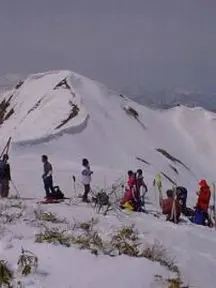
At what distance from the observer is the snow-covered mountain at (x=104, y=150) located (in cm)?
945

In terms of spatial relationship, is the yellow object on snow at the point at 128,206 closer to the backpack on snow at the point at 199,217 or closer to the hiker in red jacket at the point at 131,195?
the hiker in red jacket at the point at 131,195

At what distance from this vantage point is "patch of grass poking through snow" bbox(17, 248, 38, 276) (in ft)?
26.8

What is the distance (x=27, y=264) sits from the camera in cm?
827

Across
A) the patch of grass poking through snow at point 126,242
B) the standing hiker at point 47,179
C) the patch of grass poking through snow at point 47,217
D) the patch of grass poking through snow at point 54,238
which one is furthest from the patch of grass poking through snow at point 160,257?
the standing hiker at point 47,179

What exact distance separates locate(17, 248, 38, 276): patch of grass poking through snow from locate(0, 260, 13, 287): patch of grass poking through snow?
166 millimetres

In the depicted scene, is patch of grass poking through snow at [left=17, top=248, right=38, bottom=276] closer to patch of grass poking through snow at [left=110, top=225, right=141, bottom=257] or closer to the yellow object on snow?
patch of grass poking through snow at [left=110, top=225, right=141, bottom=257]

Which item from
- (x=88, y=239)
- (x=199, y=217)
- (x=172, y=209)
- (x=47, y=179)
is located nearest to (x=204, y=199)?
(x=199, y=217)

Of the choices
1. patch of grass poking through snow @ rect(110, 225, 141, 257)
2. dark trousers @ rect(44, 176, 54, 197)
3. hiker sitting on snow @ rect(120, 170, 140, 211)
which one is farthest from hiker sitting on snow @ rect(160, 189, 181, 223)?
patch of grass poking through snow @ rect(110, 225, 141, 257)

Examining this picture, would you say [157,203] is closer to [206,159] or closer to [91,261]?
[91,261]

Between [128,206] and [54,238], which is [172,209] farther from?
[54,238]

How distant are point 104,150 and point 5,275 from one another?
90.8 ft

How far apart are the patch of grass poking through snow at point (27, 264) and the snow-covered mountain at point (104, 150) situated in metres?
0.14

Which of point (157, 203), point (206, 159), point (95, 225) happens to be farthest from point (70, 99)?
point (95, 225)

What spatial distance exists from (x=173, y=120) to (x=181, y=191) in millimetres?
37079
